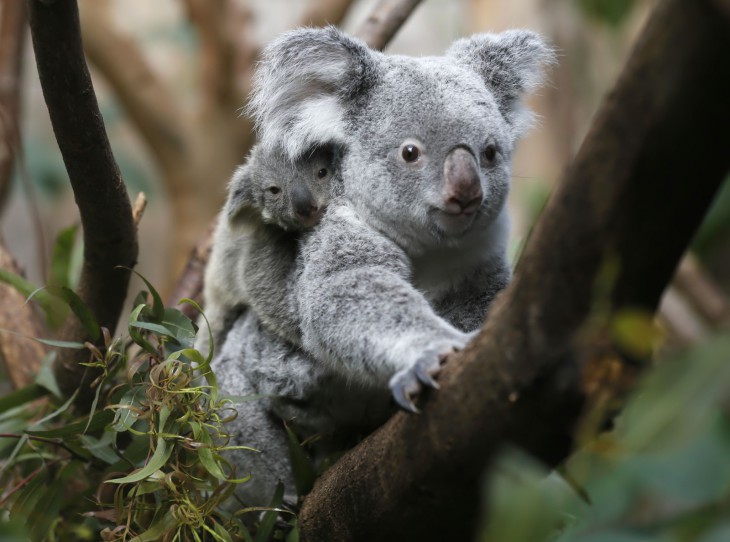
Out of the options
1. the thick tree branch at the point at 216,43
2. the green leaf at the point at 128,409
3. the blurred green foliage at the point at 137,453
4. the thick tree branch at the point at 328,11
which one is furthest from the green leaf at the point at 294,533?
the thick tree branch at the point at 216,43

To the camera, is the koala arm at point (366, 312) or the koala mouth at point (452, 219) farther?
the koala mouth at point (452, 219)

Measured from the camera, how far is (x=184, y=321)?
245 centimetres

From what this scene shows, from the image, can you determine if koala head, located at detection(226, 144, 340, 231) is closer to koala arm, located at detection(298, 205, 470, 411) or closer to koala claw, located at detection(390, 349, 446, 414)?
koala arm, located at detection(298, 205, 470, 411)

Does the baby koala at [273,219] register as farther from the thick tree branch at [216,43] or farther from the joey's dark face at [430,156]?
the thick tree branch at [216,43]

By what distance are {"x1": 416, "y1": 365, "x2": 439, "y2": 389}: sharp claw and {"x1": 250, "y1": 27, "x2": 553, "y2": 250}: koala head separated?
60cm

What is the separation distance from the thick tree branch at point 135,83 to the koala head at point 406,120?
3647 millimetres

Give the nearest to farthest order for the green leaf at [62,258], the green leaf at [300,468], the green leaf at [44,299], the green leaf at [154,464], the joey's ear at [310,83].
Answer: the green leaf at [154,464]
the green leaf at [300,468]
the joey's ear at [310,83]
the green leaf at [44,299]
the green leaf at [62,258]

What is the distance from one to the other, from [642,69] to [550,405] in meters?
0.58

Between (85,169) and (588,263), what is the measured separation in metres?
1.35

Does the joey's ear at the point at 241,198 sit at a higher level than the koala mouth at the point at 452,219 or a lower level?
lower

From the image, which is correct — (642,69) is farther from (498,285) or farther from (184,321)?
(184,321)

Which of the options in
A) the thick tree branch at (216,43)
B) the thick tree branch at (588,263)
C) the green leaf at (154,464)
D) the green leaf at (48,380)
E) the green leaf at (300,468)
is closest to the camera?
the thick tree branch at (588,263)

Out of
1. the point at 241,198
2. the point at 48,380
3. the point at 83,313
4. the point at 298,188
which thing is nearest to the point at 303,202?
the point at 298,188

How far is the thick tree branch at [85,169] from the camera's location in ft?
6.06
